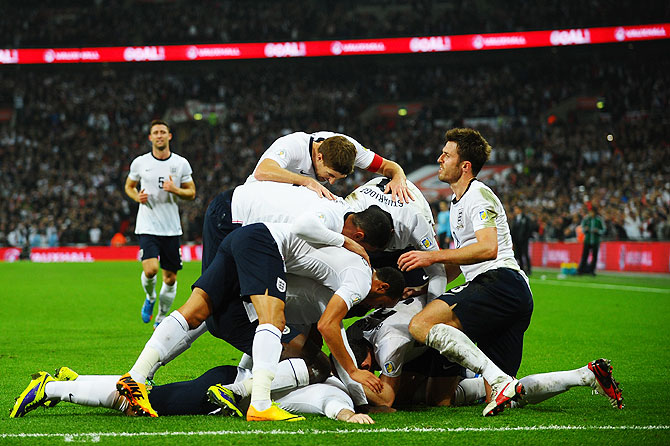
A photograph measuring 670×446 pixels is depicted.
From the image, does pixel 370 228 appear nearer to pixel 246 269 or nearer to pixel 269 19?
pixel 246 269

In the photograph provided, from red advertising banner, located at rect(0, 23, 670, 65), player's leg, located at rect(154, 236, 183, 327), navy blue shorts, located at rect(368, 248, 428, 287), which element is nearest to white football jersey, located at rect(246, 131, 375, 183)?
navy blue shorts, located at rect(368, 248, 428, 287)

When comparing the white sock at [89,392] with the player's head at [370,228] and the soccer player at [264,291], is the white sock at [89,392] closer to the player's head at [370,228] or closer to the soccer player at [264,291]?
the soccer player at [264,291]

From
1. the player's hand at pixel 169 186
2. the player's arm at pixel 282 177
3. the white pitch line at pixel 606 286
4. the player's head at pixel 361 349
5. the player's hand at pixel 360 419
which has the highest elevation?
the player's hand at pixel 169 186

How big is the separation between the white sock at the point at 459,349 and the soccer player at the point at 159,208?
6136 millimetres

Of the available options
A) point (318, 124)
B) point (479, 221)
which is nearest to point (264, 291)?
point (479, 221)

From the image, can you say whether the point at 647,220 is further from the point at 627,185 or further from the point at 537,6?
the point at 537,6

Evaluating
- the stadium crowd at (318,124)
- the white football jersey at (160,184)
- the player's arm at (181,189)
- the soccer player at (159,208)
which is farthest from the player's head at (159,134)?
the stadium crowd at (318,124)

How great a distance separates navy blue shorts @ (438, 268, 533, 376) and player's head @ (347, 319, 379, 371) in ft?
2.38

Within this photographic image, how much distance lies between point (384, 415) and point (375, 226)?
4.47ft

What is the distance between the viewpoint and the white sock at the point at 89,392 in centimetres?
508

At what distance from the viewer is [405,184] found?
22.0ft

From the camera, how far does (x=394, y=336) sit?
570cm

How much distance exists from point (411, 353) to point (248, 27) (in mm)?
38154

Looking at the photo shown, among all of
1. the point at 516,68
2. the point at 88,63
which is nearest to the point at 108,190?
the point at 88,63
